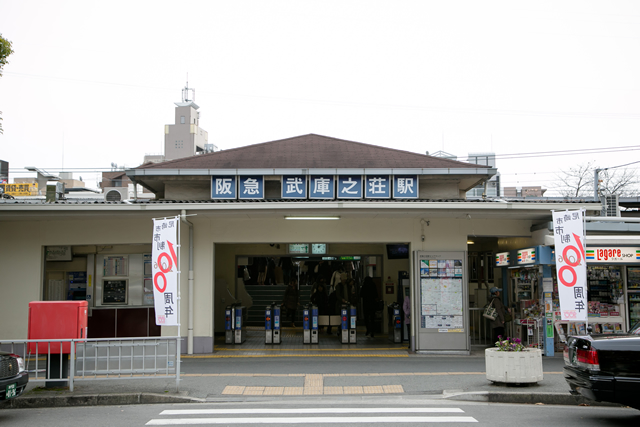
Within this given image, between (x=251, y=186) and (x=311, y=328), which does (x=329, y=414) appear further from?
(x=251, y=186)

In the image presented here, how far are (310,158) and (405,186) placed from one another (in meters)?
3.60

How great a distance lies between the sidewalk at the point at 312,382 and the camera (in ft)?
31.4

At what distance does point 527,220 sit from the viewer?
14.8 meters

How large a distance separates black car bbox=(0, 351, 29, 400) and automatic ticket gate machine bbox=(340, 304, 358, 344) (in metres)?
9.42

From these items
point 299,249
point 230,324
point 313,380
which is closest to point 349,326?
point 299,249

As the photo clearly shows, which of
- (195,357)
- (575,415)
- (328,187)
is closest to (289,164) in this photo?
(328,187)

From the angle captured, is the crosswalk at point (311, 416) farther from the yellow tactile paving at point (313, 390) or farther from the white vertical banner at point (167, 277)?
the white vertical banner at point (167, 277)

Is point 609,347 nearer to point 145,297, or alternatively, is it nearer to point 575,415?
point 575,415

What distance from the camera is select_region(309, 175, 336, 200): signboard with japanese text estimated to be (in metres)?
17.3

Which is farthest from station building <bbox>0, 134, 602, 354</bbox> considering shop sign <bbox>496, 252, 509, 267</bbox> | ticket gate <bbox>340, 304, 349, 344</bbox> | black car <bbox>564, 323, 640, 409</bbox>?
black car <bbox>564, 323, 640, 409</bbox>

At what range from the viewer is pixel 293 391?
403 inches

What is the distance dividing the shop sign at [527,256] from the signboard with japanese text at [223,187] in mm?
8617

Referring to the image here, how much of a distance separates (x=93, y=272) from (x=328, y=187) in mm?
7524

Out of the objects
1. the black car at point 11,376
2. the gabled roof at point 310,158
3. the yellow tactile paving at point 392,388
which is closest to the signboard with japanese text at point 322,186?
the gabled roof at point 310,158
